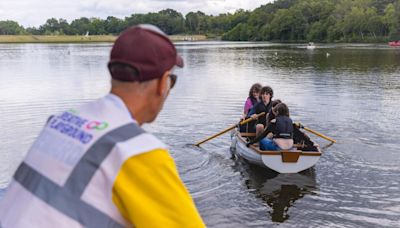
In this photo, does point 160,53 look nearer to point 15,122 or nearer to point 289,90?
point 15,122

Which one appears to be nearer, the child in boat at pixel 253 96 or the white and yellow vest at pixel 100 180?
the white and yellow vest at pixel 100 180

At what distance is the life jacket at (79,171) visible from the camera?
1.39 metres

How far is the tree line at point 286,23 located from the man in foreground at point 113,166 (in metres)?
104

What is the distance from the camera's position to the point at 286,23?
127438mm

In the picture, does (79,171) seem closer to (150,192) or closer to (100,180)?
(100,180)

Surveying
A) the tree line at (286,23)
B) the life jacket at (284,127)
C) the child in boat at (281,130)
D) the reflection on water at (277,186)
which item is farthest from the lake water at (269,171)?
the tree line at (286,23)

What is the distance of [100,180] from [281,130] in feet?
30.5

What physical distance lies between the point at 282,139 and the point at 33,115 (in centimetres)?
1135

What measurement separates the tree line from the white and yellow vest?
341ft

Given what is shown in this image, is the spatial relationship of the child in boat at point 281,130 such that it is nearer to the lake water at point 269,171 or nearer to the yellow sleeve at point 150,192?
the lake water at point 269,171

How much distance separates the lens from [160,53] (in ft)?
4.99

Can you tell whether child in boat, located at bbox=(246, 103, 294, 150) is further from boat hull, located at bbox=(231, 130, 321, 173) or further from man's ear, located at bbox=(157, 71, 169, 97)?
man's ear, located at bbox=(157, 71, 169, 97)

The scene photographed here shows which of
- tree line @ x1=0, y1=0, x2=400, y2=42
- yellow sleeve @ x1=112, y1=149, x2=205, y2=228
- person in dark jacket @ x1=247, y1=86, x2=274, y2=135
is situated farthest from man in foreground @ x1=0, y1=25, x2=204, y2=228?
tree line @ x1=0, y1=0, x2=400, y2=42

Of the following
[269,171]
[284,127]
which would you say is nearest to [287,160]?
[284,127]
